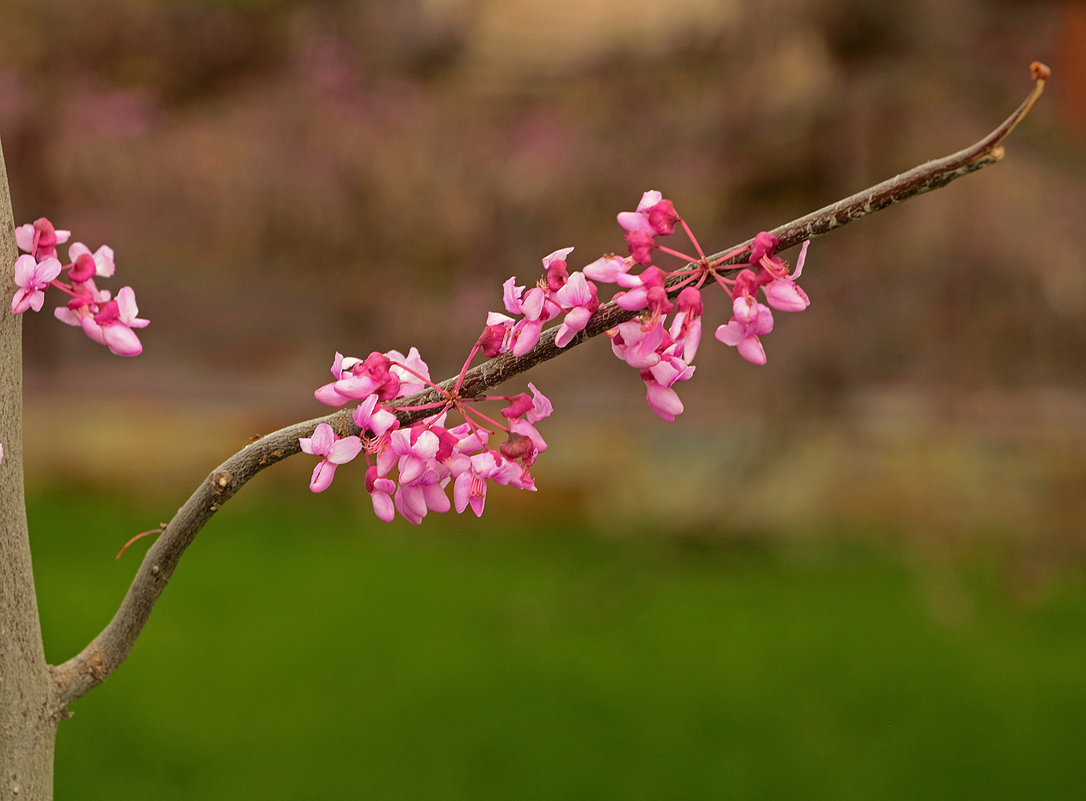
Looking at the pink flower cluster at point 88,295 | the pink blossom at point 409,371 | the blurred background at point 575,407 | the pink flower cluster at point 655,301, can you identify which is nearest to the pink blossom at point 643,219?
the pink flower cluster at point 655,301

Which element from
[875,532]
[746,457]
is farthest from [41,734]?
[875,532]

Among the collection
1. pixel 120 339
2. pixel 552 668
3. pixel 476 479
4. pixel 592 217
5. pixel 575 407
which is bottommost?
pixel 476 479

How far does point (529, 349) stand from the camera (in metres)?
0.45

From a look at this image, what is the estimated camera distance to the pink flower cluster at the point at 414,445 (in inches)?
18.1

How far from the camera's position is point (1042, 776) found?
2.31 m

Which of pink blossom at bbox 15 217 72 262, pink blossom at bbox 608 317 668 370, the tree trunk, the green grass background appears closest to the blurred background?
the green grass background

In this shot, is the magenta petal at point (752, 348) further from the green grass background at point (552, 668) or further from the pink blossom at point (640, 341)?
the green grass background at point (552, 668)

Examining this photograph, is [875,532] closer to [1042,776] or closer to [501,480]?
[1042,776]

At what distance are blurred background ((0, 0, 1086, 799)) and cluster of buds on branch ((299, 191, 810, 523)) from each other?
1898 mm

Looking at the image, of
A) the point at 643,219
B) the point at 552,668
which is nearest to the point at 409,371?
the point at 643,219

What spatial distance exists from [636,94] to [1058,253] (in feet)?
3.73

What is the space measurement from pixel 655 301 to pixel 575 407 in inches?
128

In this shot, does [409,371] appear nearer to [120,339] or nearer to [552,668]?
[120,339]

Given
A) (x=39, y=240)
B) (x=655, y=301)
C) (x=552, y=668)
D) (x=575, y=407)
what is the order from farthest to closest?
(x=575, y=407) → (x=552, y=668) → (x=39, y=240) → (x=655, y=301)
